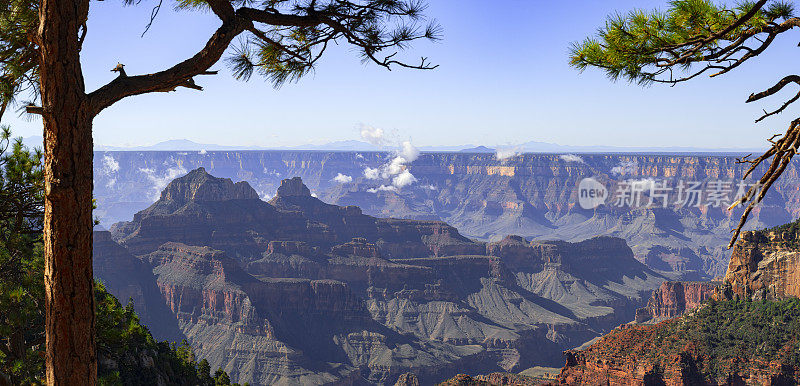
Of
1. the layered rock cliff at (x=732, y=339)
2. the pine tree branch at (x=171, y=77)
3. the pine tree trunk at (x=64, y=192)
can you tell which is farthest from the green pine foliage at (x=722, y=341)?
the pine tree trunk at (x=64, y=192)

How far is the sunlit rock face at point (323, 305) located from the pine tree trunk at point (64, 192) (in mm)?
108070

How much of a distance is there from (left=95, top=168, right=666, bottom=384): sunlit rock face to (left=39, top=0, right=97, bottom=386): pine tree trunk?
108 metres

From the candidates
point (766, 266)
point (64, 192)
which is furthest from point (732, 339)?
point (64, 192)

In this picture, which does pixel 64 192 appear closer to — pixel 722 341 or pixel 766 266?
pixel 722 341

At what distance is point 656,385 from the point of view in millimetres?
63094

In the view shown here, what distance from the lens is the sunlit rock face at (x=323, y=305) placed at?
4919 inches

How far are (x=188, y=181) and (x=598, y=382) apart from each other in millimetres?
161845

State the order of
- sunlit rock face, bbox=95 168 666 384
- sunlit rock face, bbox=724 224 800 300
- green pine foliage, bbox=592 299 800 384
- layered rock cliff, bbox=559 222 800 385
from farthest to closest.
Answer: sunlit rock face, bbox=95 168 666 384, sunlit rock face, bbox=724 224 800 300, layered rock cliff, bbox=559 222 800 385, green pine foliage, bbox=592 299 800 384

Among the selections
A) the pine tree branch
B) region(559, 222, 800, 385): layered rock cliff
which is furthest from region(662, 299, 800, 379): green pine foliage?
the pine tree branch

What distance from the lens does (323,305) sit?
143 metres

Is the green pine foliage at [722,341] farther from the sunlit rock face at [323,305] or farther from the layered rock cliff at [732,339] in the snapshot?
the sunlit rock face at [323,305]

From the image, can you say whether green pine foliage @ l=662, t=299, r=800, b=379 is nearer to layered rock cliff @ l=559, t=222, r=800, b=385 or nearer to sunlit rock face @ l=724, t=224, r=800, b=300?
layered rock cliff @ l=559, t=222, r=800, b=385

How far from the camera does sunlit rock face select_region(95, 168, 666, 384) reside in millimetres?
124938

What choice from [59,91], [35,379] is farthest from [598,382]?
[59,91]
